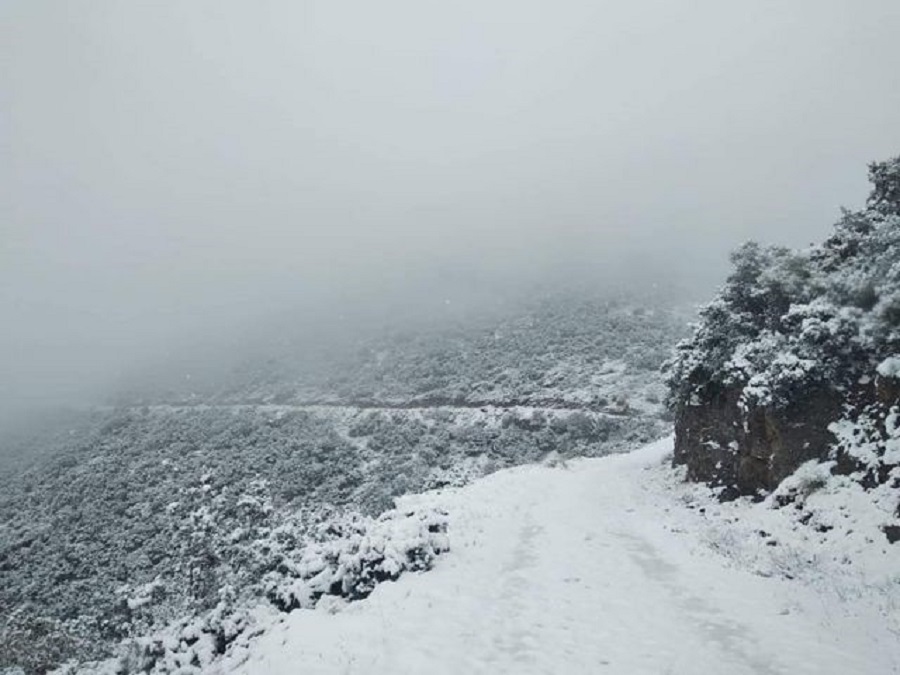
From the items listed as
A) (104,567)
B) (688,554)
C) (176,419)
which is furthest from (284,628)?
(176,419)

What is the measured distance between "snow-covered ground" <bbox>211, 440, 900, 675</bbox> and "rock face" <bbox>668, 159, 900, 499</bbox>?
189 centimetres

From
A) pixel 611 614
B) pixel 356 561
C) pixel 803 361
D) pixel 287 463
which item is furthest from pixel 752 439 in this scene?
pixel 287 463

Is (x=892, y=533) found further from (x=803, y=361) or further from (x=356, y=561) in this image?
(x=356, y=561)

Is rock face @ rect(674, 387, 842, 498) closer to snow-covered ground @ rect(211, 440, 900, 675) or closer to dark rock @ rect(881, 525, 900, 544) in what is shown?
snow-covered ground @ rect(211, 440, 900, 675)

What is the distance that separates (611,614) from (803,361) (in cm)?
846

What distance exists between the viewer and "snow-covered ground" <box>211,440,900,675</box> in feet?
27.3

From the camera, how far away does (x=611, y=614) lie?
10.1m

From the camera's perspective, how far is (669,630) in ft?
30.4

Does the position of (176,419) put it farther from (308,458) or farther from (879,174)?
(879,174)

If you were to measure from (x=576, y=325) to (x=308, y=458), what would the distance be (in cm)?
3732

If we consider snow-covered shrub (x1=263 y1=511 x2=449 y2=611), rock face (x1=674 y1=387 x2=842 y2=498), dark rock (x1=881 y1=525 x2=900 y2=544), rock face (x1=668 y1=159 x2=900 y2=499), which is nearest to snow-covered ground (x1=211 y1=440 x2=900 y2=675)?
dark rock (x1=881 y1=525 x2=900 y2=544)

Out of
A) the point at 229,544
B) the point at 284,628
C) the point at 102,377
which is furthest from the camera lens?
the point at 102,377

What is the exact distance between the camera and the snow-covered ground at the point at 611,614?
8312mm

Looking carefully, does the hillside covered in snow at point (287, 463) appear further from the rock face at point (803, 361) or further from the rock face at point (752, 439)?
the rock face at point (803, 361)
